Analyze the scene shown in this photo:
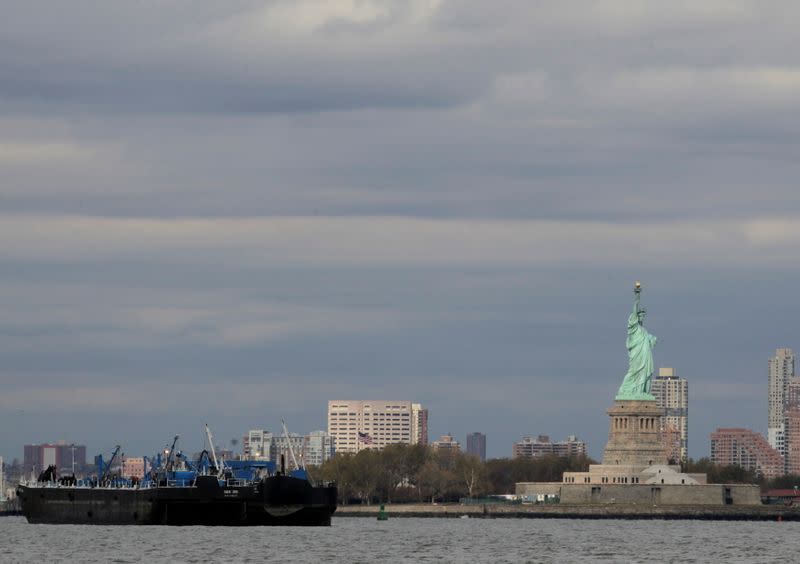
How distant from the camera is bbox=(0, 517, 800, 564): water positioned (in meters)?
122

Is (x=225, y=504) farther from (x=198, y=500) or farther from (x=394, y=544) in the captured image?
(x=394, y=544)

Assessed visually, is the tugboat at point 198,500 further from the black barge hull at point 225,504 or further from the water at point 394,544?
the water at point 394,544

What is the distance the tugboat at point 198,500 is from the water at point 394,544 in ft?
6.05

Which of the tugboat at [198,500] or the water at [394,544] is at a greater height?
the tugboat at [198,500]

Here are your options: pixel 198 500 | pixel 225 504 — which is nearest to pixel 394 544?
pixel 225 504

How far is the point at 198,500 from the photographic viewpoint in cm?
16200

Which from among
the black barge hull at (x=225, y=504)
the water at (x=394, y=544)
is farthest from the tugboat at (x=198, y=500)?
the water at (x=394, y=544)

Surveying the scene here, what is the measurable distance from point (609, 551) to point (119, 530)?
137ft

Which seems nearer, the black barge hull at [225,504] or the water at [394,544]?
the water at [394,544]

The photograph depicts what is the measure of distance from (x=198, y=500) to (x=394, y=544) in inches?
986

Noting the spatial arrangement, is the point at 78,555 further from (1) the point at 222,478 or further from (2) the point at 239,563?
(1) the point at 222,478

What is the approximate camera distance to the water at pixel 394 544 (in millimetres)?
121625

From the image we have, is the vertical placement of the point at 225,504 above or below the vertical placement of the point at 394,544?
above

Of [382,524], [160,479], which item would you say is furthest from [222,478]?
[382,524]
